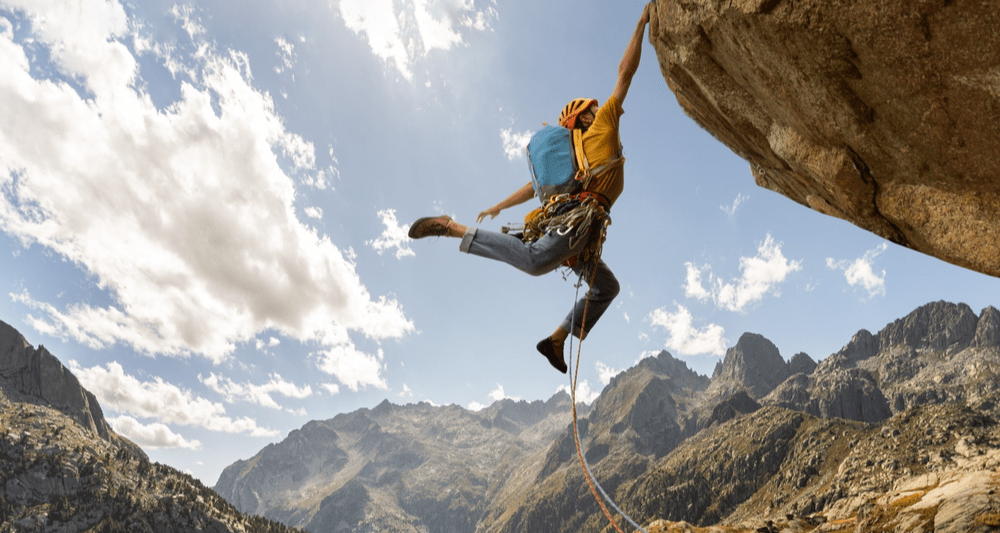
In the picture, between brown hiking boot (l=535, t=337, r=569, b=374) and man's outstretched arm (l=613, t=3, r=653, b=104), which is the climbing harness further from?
brown hiking boot (l=535, t=337, r=569, b=374)

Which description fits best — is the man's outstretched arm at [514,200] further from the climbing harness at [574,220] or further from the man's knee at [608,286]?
the man's knee at [608,286]

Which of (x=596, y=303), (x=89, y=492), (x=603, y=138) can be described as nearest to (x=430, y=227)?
(x=603, y=138)

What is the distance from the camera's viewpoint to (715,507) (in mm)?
151625

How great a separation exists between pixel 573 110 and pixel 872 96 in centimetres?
365

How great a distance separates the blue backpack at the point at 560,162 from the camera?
22.6 feet

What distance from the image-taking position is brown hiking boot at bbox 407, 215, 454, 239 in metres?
7.02

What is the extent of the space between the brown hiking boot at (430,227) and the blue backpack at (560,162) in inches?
60.5

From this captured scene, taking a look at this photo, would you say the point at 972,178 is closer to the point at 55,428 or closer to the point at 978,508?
the point at 978,508

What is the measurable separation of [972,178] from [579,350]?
17.9ft

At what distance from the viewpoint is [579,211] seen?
670cm

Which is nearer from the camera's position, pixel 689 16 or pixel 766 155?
pixel 689 16

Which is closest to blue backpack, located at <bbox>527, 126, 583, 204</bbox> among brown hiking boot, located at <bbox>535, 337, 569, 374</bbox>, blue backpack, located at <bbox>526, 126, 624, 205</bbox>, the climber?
blue backpack, located at <bbox>526, 126, 624, 205</bbox>

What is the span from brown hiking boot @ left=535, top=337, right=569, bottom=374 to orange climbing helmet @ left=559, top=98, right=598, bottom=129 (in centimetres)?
364

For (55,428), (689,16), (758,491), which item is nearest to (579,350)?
(689,16)
